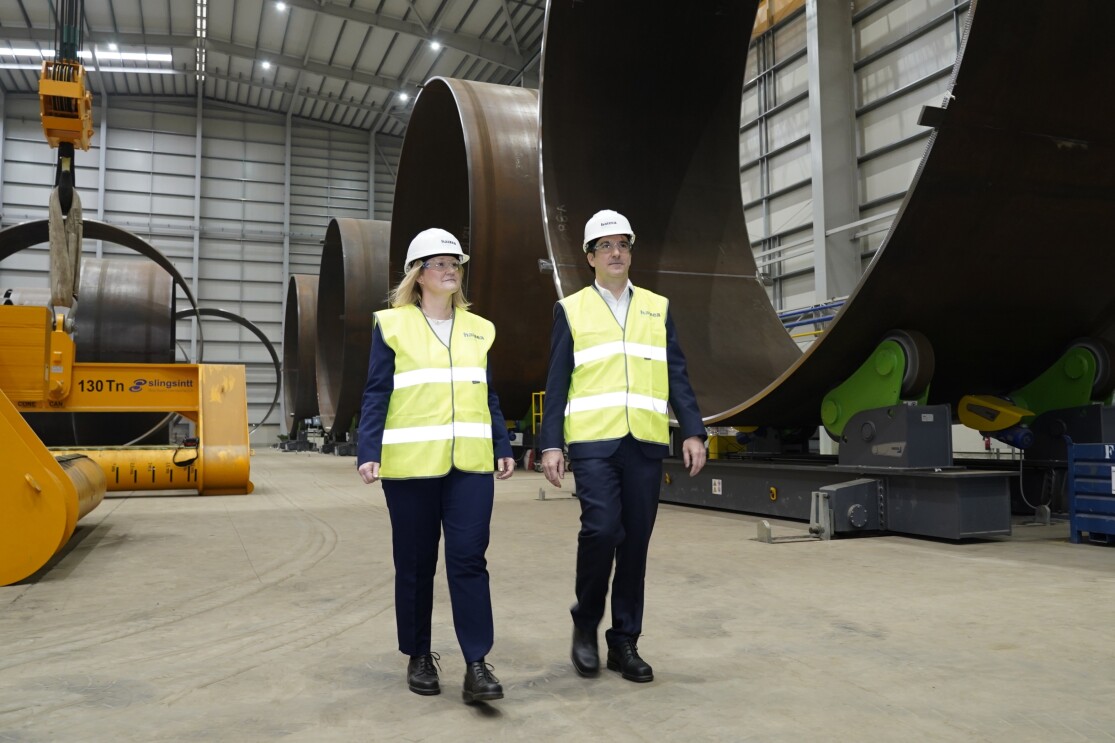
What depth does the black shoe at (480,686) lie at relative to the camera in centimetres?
230

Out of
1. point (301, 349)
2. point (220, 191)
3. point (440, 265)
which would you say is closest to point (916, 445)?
point (440, 265)

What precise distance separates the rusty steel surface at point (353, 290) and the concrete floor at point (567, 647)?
32.5 feet

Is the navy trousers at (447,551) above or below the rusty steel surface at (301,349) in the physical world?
below

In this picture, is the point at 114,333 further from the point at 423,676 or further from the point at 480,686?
the point at 480,686

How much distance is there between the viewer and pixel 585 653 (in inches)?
104

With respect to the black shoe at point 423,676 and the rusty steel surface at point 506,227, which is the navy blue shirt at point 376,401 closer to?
the black shoe at point 423,676

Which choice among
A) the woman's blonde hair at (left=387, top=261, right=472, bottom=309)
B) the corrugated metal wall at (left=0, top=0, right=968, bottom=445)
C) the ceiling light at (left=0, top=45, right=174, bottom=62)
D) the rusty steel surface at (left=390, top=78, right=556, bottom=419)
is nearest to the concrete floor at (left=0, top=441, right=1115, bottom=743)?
the woman's blonde hair at (left=387, top=261, right=472, bottom=309)

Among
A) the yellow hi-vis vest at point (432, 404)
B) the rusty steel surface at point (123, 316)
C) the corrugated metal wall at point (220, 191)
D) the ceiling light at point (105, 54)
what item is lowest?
the yellow hi-vis vest at point (432, 404)

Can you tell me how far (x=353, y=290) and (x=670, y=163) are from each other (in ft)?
27.4

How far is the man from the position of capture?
103 inches

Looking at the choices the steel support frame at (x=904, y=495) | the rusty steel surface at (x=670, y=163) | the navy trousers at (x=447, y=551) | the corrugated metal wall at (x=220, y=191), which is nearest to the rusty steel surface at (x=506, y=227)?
the rusty steel surface at (x=670, y=163)

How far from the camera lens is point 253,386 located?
99.2 ft

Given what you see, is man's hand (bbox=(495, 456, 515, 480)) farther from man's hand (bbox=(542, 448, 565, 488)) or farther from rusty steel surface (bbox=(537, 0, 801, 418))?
rusty steel surface (bbox=(537, 0, 801, 418))

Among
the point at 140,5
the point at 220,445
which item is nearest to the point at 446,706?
the point at 220,445
